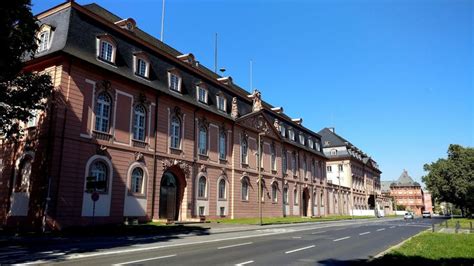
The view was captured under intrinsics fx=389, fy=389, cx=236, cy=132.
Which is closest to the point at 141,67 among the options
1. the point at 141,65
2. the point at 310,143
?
the point at 141,65

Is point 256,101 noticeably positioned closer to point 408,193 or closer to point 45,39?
point 45,39

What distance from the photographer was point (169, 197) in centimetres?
3241

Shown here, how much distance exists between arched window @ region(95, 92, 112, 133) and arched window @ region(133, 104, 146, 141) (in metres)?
2.41

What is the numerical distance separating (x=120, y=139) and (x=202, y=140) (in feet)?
34.1

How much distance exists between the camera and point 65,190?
22.8m

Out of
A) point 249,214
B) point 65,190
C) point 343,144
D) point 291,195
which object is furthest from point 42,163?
point 343,144

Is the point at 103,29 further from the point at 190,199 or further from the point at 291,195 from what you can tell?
the point at 291,195

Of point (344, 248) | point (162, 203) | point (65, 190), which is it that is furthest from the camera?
point (162, 203)

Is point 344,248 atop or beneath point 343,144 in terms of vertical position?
beneath

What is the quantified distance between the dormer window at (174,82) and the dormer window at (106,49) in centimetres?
602

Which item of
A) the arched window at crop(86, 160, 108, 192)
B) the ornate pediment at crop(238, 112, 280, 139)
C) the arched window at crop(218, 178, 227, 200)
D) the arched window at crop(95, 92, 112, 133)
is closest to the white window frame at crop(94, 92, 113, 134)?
the arched window at crop(95, 92, 112, 133)

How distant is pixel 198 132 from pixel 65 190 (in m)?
14.6

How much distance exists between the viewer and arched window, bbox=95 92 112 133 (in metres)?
25.9

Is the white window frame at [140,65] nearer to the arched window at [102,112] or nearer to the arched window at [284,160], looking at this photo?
the arched window at [102,112]
